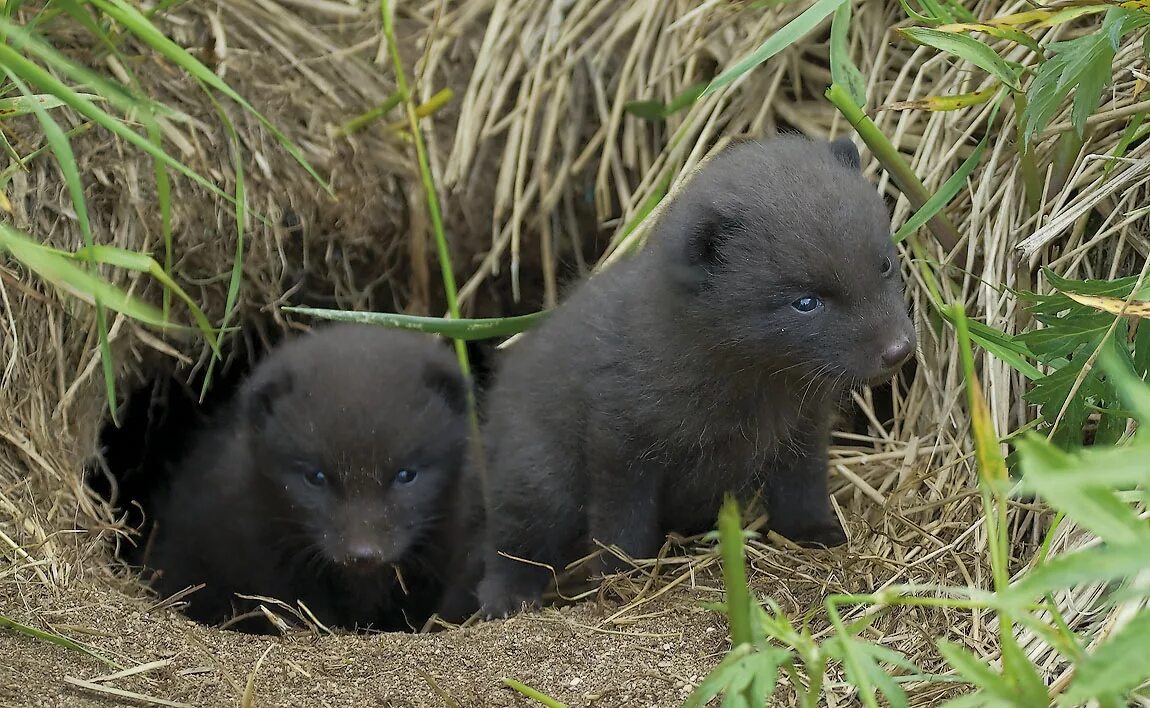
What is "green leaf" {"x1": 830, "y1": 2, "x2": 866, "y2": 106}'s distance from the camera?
121 inches

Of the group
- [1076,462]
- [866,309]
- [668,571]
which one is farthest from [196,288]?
[1076,462]

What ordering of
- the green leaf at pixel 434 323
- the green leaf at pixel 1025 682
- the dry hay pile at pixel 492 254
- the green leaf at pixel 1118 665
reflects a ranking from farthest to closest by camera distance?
the green leaf at pixel 434 323 < the dry hay pile at pixel 492 254 < the green leaf at pixel 1025 682 < the green leaf at pixel 1118 665

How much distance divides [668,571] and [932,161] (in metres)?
1.47

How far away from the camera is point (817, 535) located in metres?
3.29

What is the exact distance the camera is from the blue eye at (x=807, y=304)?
2779 millimetres

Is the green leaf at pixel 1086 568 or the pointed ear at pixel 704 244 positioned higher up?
the green leaf at pixel 1086 568

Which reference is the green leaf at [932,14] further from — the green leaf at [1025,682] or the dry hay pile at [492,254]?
the green leaf at [1025,682]

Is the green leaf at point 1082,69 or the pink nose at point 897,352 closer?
the green leaf at point 1082,69

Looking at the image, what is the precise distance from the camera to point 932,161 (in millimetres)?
3510

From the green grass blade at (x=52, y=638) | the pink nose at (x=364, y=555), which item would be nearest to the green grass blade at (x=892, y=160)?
the pink nose at (x=364, y=555)

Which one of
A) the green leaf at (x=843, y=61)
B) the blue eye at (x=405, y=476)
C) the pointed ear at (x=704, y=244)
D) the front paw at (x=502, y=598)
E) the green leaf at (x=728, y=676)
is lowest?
the front paw at (x=502, y=598)

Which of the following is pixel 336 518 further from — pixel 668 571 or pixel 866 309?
pixel 866 309

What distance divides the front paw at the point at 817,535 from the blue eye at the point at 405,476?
1.20m

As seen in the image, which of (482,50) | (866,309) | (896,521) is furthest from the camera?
(482,50)
